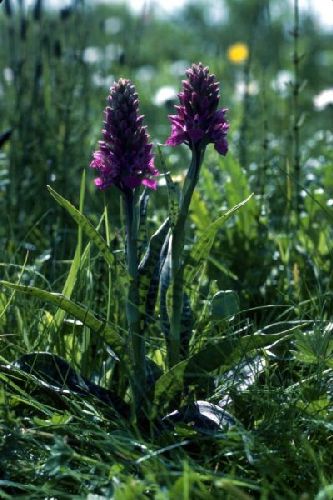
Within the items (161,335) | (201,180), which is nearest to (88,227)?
(161,335)

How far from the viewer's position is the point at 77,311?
2008mm

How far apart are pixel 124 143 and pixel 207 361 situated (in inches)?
20.4

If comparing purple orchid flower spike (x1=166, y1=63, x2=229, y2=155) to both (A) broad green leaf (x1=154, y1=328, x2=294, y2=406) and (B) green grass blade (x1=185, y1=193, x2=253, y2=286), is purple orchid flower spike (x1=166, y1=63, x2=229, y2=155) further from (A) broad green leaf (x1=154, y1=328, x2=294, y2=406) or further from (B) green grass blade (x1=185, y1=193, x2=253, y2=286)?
(A) broad green leaf (x1=154, y1=328, x2=294, y2=406)

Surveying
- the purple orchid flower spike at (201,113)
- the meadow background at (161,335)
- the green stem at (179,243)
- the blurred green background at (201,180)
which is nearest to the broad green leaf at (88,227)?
the meadow background at (161,335)

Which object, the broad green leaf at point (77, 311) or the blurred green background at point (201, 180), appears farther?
the blurred green background at point (201, 180)

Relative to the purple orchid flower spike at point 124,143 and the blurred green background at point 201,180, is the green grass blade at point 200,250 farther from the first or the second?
the blurred green background at point 201,180

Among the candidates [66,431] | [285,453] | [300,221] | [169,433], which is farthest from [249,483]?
[300,221]

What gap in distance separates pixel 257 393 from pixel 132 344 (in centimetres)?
30

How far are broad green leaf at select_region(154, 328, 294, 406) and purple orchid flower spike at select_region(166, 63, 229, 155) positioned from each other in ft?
1.38

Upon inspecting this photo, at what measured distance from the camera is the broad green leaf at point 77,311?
1.98m

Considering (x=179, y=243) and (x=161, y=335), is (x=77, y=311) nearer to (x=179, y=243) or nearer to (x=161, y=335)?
(x=179, y=243)

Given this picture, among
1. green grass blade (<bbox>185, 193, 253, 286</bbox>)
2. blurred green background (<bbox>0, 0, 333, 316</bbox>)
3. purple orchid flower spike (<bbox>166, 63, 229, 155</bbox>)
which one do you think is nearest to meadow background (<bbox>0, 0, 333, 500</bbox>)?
blurred green background (<bbox>0, 0, 333, 316</bbox>)

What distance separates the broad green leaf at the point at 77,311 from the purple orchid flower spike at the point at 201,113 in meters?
0.43

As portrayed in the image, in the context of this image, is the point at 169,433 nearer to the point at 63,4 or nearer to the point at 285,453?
the point at 285,453
